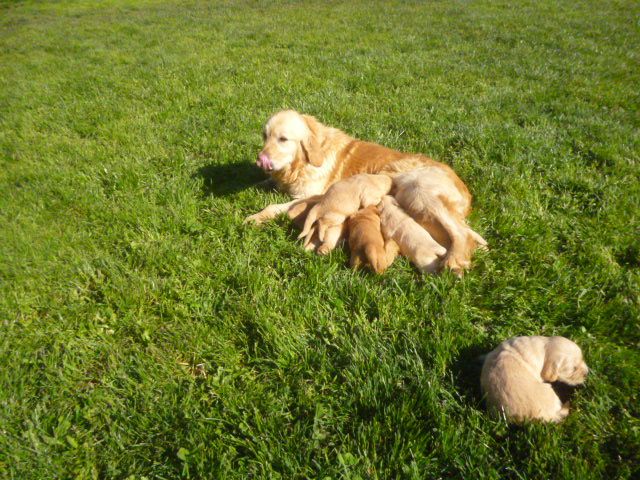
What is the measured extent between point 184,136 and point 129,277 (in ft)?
10.7

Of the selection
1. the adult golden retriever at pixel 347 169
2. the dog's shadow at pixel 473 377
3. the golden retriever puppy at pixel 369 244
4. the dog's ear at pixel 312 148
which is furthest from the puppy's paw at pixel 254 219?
the dog's shadow at pixel 473 377

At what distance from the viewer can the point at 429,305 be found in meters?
2.68

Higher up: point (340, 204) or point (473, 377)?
point (340, 204)

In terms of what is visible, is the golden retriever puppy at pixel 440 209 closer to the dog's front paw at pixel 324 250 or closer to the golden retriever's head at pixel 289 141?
the dog's front paw at pixel 324 250

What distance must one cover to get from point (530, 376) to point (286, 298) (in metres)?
1.59

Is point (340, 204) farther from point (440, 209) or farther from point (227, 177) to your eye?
point (227, 177)

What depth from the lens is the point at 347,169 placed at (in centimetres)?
461

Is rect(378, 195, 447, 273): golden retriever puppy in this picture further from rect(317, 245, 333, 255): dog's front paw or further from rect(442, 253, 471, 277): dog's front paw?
rect(317, 245, 333, 255): dog's front paw

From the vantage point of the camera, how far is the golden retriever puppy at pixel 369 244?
2.97 m

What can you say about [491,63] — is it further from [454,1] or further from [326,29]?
[454,1]

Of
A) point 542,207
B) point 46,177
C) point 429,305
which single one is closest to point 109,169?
point 46,177

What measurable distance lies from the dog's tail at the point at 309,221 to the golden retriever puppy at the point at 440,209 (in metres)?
0.81

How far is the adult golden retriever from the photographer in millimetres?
3395

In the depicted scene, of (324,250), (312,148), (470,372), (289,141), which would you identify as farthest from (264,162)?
(470,372)
